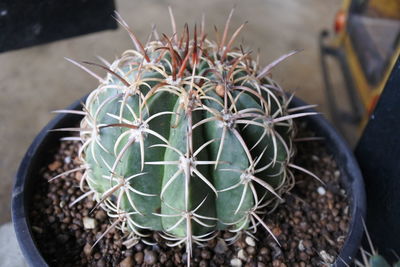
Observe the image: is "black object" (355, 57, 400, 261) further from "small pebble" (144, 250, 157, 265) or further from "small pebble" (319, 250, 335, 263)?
"small pebble" (144, 250, 157, 265)

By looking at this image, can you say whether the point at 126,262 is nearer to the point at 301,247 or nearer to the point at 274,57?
the point at 301,247

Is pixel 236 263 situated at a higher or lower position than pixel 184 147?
lower

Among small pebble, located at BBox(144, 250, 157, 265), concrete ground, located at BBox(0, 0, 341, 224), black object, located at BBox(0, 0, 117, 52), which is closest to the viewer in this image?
small pebble, located at BBox(144, 250, 157, 265)

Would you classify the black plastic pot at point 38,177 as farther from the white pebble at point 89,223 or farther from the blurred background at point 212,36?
the blurred background at point 212,36

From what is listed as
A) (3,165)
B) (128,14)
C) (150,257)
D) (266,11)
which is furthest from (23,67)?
(266,11)

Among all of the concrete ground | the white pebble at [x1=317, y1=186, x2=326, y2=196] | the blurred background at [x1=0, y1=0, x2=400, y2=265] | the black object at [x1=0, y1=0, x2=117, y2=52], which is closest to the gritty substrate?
the white pebble at [x1=317, y1=186, x2=326, y2=196]

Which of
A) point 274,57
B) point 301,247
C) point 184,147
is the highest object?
point 184,147

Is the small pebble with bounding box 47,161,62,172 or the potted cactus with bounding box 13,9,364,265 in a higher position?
the potted cactus with bounding box 13,9,364,265

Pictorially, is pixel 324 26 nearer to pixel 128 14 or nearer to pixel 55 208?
pixel 128 14

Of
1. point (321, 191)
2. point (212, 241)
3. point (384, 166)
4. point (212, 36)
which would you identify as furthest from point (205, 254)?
point (212, 36)
